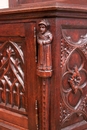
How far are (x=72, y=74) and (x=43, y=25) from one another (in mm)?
225

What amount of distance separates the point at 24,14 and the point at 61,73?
0.26 metres

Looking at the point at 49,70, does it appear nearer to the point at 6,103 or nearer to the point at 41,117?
the point at 41,117

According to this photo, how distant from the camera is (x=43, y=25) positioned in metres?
0.63

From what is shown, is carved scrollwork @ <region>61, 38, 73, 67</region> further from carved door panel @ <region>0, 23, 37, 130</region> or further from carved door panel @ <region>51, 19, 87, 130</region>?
carved door panel @ <region>0, 23, 37, 130</region>

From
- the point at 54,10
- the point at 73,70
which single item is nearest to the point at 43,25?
the point at 54,10

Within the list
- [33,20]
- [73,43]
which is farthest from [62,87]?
[33,20]

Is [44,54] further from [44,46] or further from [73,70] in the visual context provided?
[73,70]

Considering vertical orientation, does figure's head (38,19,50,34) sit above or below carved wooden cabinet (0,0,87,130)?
above

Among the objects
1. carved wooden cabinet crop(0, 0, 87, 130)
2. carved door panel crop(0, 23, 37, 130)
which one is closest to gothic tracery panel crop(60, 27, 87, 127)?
carved wooden cabinet crop(0, 0, 87, 130)

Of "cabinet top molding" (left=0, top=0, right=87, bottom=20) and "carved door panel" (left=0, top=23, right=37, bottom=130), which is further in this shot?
"carved door panel" (left=0, top=23, right=37, bottom=130)

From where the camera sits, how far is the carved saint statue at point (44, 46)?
630mm

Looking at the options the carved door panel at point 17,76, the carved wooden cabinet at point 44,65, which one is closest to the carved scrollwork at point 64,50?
the carved wooden cabinet at point 44,65

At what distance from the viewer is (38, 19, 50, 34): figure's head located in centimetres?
62

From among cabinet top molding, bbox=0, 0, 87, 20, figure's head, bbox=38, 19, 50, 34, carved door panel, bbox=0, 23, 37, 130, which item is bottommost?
carved door panel, bbox=0, 23, 37, 130
